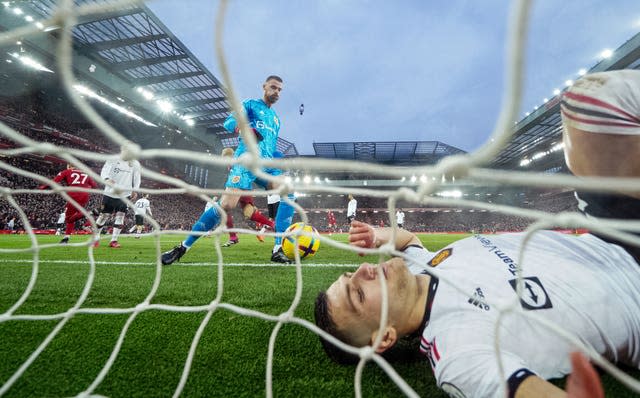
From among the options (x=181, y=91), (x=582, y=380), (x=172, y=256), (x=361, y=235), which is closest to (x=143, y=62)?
(x=181, y=91)

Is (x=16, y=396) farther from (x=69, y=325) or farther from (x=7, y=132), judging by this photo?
(x=7, y=132)

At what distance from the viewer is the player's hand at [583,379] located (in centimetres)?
53

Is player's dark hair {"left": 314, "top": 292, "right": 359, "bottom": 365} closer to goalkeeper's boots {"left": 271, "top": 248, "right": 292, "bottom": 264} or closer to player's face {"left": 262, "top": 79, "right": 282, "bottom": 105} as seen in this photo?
goalkeeper's boots {"left": 271, "top": 248, "right": 292, "bottom": 264}

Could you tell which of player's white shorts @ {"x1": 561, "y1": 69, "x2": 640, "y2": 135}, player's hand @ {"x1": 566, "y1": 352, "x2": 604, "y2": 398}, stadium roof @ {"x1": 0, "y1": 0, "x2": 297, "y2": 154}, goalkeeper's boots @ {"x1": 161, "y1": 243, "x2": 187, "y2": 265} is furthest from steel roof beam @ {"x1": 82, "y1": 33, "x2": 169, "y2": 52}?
player's hand @ {"x1": 566, "y1": 352, "x2": 604, "y2": 398}

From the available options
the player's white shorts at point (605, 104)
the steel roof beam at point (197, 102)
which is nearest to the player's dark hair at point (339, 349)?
the player's white shorts at point (605, 104)

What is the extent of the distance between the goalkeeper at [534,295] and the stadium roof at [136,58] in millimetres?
13832

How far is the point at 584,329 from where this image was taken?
0.96 m

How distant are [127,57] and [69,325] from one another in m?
17.9

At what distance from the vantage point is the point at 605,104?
3.29 feet

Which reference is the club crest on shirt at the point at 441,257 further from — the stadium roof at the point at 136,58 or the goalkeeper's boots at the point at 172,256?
the stadium roof at the point at 136,58

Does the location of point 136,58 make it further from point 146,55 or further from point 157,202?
point 157,202

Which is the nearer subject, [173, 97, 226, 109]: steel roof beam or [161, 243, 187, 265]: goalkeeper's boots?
[161, 243, 187, 265]: goalkeeper's boots

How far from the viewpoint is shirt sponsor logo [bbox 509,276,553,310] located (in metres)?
0.98

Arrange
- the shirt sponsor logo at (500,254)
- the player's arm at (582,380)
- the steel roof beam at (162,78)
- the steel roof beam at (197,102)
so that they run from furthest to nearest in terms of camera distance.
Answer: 1. the steel roof beam at (197,102)
2. the steel roof beam at (162,78)
3. the shirt sponsor logo at (500,254)
4. the player's arm at (582,380)
